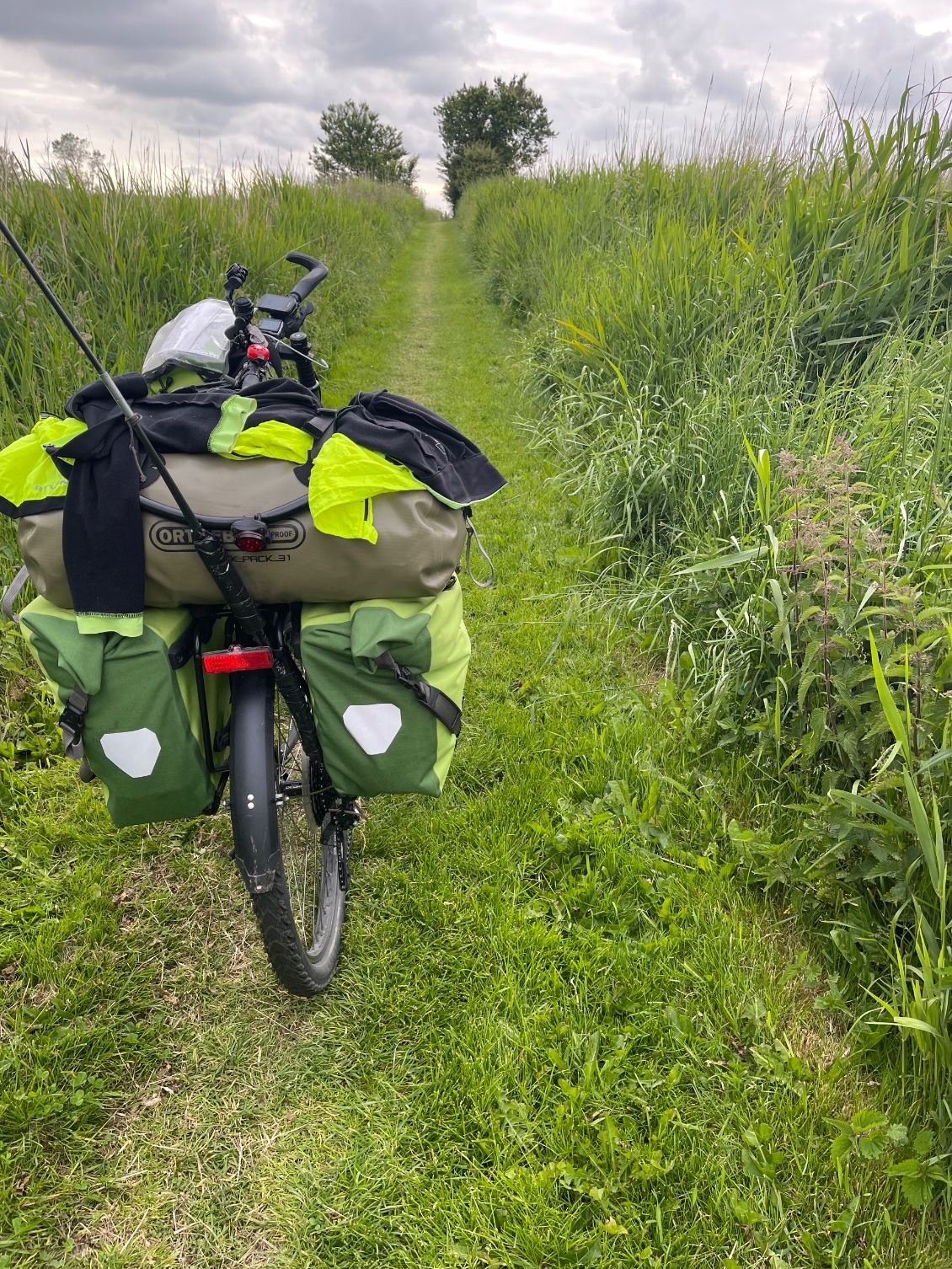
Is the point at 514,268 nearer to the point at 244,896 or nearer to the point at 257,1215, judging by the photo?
the point at 244,896

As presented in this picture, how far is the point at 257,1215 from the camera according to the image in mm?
1497

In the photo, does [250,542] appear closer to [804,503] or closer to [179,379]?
[179,379]

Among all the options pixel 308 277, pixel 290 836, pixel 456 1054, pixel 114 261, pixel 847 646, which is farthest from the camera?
pixel 114 261

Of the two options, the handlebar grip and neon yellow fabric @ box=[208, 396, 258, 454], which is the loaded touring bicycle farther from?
the handlebar grip

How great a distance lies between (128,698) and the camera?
141 cm

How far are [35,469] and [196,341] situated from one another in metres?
0.88

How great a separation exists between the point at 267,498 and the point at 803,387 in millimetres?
3472

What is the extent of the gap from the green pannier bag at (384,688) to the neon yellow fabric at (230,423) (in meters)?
0.39

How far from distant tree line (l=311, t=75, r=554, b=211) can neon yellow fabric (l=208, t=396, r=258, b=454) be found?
34190 millimetres

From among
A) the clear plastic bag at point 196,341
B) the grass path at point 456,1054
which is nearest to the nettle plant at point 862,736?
the grass path at point 456,1054

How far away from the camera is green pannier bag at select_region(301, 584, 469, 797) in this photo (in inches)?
58.2

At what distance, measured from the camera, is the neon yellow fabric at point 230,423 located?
1380 millimetres

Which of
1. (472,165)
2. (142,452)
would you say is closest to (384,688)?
(142,452)

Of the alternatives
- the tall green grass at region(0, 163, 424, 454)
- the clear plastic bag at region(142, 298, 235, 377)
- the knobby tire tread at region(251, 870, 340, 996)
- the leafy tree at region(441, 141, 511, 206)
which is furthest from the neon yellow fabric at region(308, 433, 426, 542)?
the leafy tree at region(441, 141, 511, 206)
